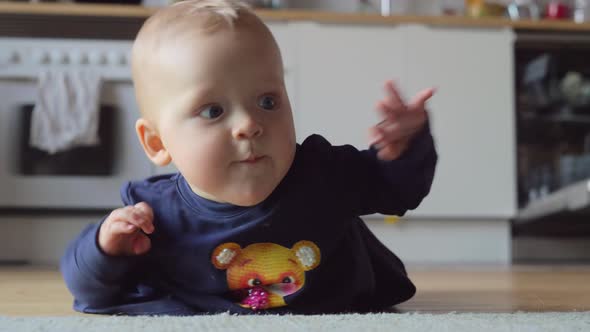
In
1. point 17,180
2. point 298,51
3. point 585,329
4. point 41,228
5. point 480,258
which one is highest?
point 585,329

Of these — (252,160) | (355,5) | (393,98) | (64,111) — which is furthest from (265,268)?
(355,5)

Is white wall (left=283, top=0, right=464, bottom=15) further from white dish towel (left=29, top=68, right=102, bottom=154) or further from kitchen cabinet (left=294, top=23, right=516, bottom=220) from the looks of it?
white dish towel (left=29, top=68, right=102, bottom=154)

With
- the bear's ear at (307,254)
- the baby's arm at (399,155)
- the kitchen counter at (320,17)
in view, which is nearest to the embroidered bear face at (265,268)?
the bear's ear at (307,254)

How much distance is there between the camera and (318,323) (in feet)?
2.33

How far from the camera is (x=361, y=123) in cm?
244

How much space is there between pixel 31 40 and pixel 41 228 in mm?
605

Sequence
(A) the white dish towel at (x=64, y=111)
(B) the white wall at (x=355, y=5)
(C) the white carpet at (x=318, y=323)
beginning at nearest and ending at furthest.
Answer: (C) the white carpet at (x=318, y=323) < (A) the white dish towel at (x=64, y=111) < (B) the white wall at (x=355, y=5)

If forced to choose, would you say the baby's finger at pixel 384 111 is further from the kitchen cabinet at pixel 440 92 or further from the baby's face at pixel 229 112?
the kitchen cabinet at pixel 440 92

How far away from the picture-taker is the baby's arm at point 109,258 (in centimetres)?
81

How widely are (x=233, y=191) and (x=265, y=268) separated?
4.7 inches

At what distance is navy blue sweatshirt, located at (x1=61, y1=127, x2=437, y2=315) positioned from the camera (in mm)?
854

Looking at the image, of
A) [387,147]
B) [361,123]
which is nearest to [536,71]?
[361,123]

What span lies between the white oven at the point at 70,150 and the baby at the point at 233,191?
140 cm

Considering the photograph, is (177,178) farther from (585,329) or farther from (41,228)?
(41,228)
